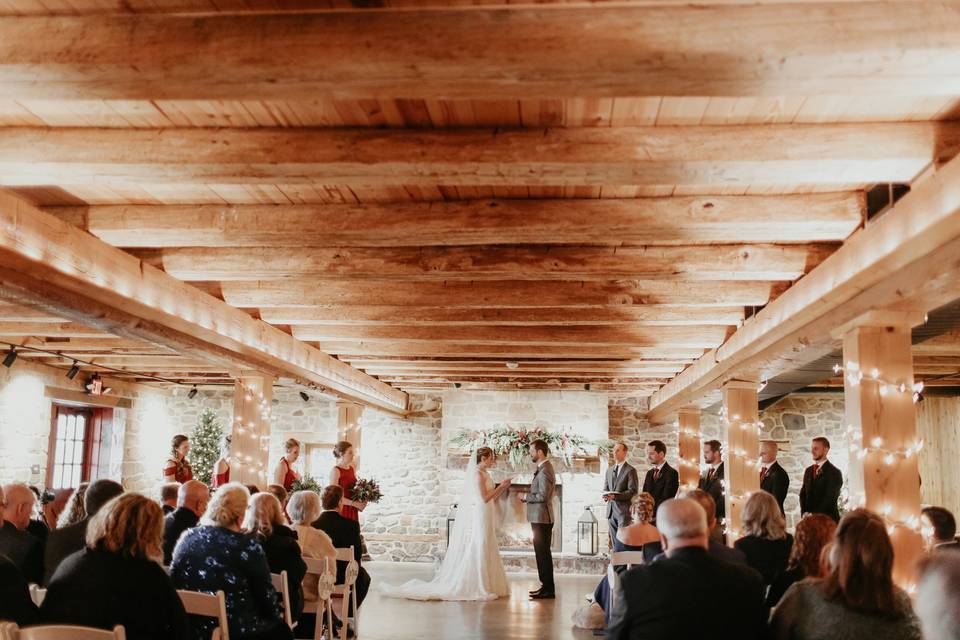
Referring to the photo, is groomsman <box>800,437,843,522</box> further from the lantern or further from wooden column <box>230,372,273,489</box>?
the lantern

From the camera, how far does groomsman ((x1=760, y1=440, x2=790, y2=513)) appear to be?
8.35m

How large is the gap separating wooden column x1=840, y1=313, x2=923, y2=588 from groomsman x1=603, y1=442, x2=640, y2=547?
16.4ft

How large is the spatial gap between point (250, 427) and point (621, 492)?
4426mm

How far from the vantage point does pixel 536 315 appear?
760 cm

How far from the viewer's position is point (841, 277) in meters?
5.08

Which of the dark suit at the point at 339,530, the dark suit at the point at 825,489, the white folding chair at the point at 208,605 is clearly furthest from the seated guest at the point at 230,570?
the dark suit at the point at 825,489

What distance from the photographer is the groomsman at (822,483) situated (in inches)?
311

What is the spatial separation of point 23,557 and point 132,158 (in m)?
2.29

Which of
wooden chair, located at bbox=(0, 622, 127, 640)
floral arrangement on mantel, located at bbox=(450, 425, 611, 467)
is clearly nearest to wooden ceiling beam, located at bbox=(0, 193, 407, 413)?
wooden chair, located at bbox=(0, 622, 127, 640)

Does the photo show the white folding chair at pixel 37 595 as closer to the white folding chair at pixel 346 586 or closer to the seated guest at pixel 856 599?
the white folding chair at pixel 346 586

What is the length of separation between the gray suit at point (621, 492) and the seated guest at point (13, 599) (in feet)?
25.1

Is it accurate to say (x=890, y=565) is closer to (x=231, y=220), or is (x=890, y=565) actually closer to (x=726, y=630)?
(x=726, y=630)

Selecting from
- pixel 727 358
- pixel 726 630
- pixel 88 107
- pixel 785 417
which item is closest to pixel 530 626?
pixel 727 358

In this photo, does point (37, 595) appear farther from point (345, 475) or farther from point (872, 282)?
point (345, 475)
